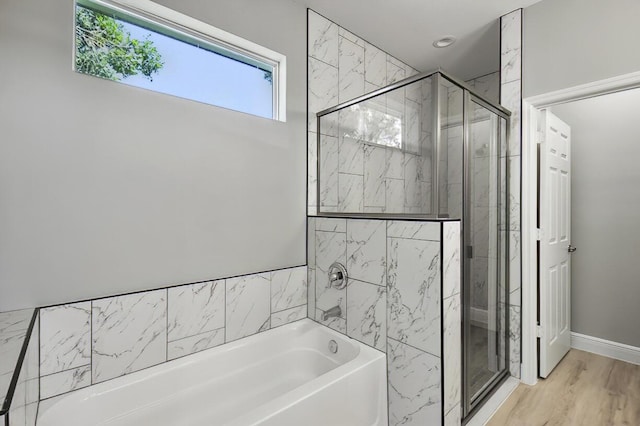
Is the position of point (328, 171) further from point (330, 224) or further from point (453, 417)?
point (453, 417)

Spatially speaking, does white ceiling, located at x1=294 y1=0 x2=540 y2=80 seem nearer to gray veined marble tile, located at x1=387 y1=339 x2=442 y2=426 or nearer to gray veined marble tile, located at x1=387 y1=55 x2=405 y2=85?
gray veined marble tile, located at x1=387 y1=55 x2=405 y2=85

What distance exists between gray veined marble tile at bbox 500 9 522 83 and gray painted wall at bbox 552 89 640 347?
98 cm

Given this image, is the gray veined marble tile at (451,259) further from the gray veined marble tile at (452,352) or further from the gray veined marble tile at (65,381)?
the gray veined marble tile at (65,381)

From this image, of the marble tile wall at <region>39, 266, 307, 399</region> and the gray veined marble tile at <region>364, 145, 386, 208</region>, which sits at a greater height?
the gray veined marble tile at <region>364, 145, 386, 208</region>

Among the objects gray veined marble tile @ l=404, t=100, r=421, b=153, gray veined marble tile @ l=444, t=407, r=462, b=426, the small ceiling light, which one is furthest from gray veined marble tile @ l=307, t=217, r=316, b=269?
the small ceiling light

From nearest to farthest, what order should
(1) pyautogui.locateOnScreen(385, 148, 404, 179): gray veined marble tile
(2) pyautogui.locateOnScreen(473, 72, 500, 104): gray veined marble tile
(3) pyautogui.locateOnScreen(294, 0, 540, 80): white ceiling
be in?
(1) pyautogui.locateOnScreen(385, 148, 404, 179): gray veined marble tile, (3) pyautogui.locateOnScreen(294, 0, 540, 80): white ceiling, (2) pyautogui.locateOnScreen(473, 72, 500, 104): gray veined marble tile

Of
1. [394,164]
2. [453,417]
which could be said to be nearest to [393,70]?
[394,164]

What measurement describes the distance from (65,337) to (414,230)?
6.05ft

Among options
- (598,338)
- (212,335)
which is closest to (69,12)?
(212,335)

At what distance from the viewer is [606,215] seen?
270cm

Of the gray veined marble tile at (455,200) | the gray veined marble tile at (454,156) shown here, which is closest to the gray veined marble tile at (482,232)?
the gray veined marble tile at (455,200)

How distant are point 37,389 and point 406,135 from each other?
90.9 inches

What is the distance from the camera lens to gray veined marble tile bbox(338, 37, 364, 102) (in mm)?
2586

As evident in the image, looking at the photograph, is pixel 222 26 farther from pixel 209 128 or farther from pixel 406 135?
pixel 406 135
